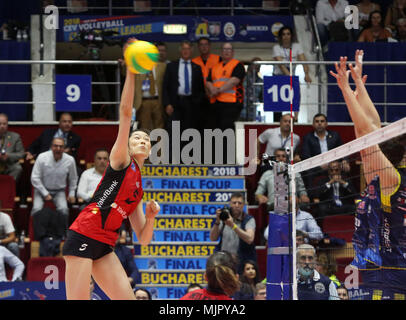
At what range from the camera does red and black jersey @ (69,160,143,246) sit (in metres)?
5.88

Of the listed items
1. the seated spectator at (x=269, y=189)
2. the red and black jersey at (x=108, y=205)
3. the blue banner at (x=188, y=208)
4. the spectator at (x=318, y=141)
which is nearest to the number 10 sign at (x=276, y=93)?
the spectator at (x=318, y=141)

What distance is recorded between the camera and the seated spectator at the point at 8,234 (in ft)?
35.3

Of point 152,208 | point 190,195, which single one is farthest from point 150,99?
point 152,208

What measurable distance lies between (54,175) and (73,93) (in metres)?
1.70

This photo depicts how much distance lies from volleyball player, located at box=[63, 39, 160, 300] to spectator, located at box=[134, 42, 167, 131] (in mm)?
7264

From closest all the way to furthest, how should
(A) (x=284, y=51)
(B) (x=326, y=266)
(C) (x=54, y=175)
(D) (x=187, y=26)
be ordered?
(B) (x=326, y=266) → (C) (x=54, y=175) → (A) (x=284, y=51) → (D) (x=187, y=26)

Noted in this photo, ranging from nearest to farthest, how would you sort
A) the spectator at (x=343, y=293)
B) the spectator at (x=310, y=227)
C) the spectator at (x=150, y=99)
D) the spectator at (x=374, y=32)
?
the spectator at (x=343, y=293), the spectator at (x=310, y=227), the spectator at (x=150, y=99), the spectator at (x=374, y=32)

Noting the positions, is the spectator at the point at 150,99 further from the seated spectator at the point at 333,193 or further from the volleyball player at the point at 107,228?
the volleyball player at the point at 107,228

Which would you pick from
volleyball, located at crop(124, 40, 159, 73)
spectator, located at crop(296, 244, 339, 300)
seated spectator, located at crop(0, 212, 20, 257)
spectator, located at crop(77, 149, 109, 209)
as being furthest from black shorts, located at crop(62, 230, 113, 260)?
spectator, located at crop(77, 149, 109, 209)

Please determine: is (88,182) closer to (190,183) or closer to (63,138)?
(63,138)

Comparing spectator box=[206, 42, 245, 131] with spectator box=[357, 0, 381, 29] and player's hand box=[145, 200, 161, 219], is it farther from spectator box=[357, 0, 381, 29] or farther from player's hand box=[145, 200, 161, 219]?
player's hand box=[145, 200, 161, 219]

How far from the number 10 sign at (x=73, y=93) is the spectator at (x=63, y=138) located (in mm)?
245

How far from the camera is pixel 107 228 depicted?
5.93 m
